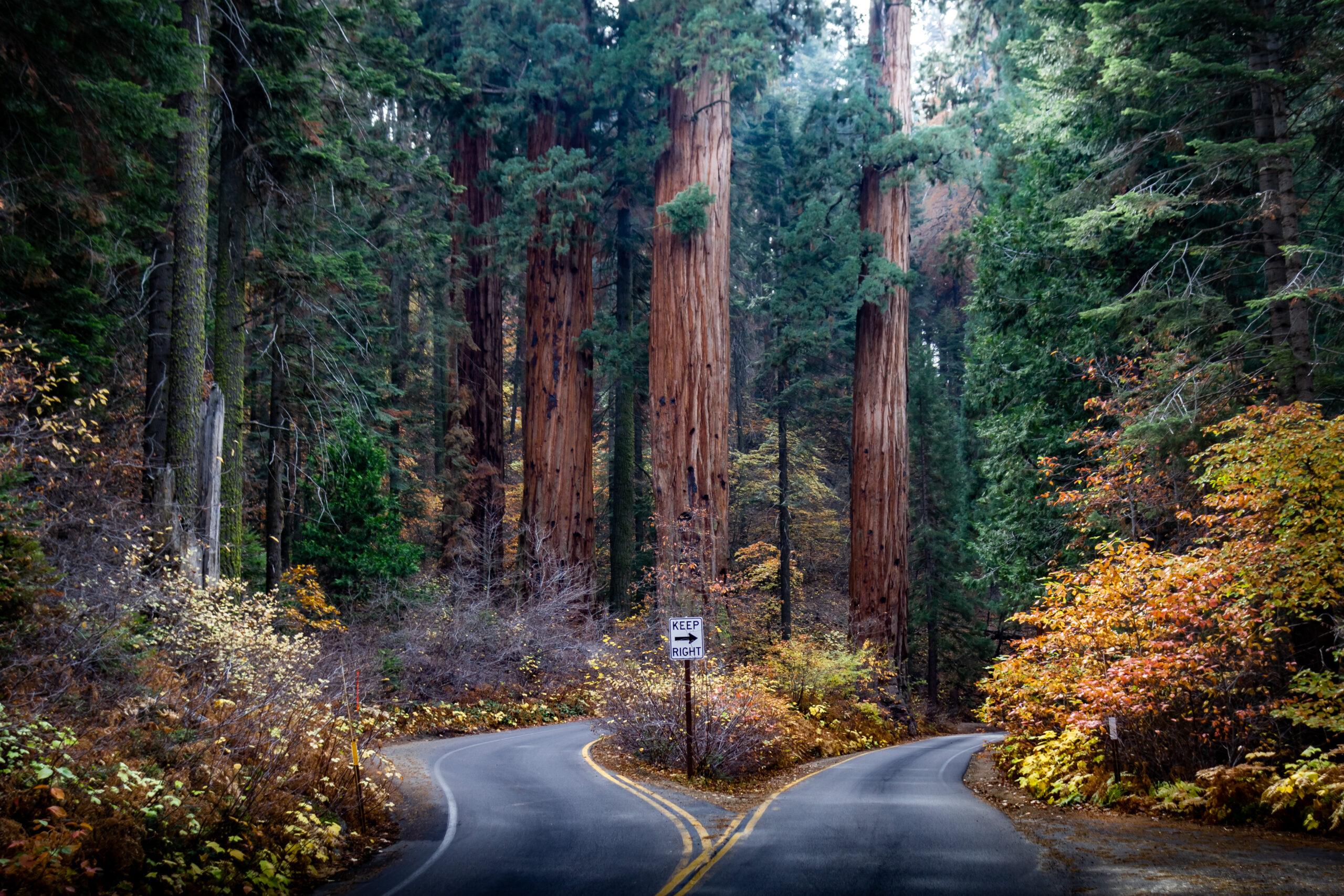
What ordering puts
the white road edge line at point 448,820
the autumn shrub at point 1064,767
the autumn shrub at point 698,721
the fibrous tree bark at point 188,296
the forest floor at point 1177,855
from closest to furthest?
the forest floor at point 1177,855
the white road edge line at point 448,820
the autumn shrub at point 1064,767
the fibrous tree bark at point 188,296
the autumn shrub at point 698,721

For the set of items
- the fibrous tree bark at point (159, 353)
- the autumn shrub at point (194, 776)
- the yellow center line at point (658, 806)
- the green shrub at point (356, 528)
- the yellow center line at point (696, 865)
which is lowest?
the yellow center line at point (658, 806)

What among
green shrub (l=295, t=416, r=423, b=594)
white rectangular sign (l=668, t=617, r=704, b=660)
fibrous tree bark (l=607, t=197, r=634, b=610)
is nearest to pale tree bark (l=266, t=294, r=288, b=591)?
green shrub (l=295, t=416, r=423, b=594)

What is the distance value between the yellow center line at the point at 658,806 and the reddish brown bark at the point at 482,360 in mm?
12085

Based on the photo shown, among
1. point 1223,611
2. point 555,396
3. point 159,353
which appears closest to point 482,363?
point 555,396

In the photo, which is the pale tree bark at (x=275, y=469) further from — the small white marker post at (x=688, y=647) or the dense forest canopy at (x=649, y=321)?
the small white marker post at (x=688, y=647)

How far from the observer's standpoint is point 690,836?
9.30 m

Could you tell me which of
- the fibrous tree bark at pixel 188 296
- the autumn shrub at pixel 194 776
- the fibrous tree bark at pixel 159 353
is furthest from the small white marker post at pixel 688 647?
the fibrous tree bark at pixel 159 353

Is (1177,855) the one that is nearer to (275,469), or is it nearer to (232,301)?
(232,301)

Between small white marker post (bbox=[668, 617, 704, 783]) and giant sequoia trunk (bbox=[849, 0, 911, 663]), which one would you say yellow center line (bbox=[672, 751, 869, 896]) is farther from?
giant sequoia trunk (bbox=[849, 0, 911, 663])

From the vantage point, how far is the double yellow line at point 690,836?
7488 millimetres

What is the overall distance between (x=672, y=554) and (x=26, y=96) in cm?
1364

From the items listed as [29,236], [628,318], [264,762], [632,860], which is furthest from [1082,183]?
[628,318]

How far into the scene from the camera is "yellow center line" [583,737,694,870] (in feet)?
27.7

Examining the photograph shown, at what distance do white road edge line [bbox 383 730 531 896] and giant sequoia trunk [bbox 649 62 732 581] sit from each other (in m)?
6.01
